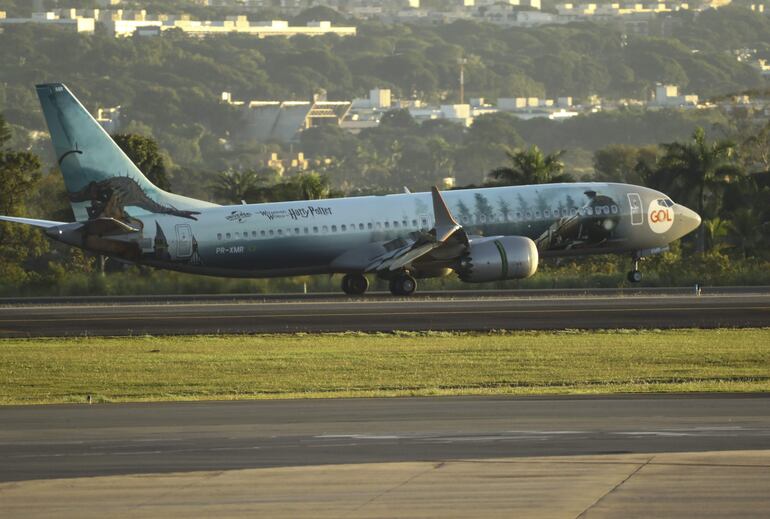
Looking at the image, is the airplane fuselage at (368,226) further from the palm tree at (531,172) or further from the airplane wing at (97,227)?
the palm tree at (531,172)

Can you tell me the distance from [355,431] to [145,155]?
2335 inches

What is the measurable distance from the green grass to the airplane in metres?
10.9

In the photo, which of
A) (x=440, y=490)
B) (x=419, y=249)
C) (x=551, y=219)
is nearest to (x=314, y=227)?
(x=419, y=249)

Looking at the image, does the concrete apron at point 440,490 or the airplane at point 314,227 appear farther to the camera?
the airplane at point 314,227

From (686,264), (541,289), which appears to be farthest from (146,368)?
(686,264)

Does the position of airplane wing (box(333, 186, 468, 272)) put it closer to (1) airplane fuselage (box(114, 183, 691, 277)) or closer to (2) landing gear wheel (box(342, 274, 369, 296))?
(1) airplane fuselage (box(114, 183, 691, 277))

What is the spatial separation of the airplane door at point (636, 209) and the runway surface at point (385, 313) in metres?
2.86

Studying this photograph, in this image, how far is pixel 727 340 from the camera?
41.1 m

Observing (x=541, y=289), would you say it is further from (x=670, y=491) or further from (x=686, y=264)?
(x=670, y=491)

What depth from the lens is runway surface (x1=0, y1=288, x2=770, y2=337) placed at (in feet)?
148

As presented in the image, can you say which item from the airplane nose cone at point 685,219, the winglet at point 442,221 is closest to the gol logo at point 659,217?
the airplane nose cone at point 685,219

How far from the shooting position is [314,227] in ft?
181

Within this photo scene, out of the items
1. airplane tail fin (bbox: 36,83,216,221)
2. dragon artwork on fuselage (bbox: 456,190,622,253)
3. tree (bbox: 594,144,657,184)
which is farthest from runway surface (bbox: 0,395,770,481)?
tree (bbox: 594,144,657,184)

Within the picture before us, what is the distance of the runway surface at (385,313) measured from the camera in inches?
1775
